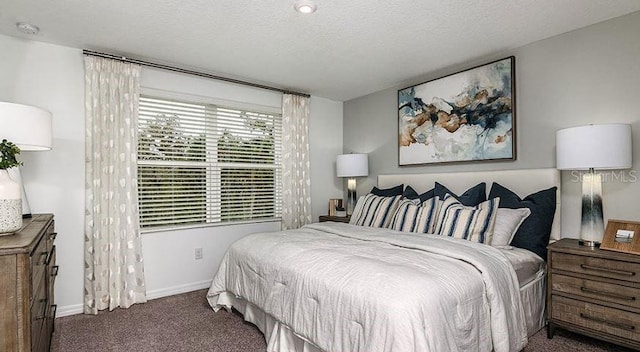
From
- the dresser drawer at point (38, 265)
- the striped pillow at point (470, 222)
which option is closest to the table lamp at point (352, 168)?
the striped pillow at point (470, 222)

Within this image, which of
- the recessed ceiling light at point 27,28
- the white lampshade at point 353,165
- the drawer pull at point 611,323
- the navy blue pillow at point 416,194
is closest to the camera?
the drawer pull at point 611,323

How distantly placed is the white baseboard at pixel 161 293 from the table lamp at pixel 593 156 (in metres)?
3.50

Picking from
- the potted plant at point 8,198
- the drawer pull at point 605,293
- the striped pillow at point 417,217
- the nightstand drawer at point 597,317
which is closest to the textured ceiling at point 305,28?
the potted plant at point 8,198

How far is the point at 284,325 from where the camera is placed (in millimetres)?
2135

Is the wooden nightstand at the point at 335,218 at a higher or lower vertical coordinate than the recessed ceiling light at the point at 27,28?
lower

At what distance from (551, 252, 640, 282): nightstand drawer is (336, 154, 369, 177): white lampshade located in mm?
2386

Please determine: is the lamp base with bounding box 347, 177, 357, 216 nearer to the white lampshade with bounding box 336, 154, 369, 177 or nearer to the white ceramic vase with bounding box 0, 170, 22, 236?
the white lampshade with bounding box 336, 154, 369, 177

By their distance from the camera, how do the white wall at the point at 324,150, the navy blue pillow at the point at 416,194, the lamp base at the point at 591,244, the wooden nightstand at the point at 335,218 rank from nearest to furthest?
1. the lamp base at the point at 591,244
2. the navy blue pillow at the point at 416,194
3. the wooden nightstand at the point at 335,218
4. the white wall at the point at 324,150

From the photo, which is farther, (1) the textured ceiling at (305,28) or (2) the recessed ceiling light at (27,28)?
(2) the recessed ceiling light at (27,28)

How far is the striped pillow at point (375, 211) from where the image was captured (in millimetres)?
3488

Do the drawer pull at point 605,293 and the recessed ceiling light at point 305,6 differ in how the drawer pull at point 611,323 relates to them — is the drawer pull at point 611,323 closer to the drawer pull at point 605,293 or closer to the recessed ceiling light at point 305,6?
the drawer pull at point 605,293

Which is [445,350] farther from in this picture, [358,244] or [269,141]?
[269,141]

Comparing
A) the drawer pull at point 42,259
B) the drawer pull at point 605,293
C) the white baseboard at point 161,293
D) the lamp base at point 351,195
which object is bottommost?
the white baseboard at point 161,293

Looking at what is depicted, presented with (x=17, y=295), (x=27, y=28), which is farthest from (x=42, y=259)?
(x=27, y=28)
